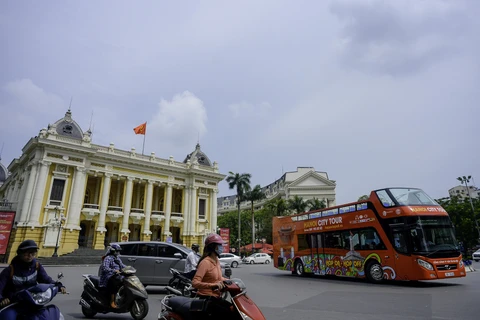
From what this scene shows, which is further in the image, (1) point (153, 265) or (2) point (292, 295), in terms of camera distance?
(1) point (153, 265)

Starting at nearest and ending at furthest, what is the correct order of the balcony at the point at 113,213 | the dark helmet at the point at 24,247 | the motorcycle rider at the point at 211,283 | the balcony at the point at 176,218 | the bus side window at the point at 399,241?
the motorcycle rider at the point at 211,283 < the dark helmet at the point at 24,247 < the bus side window at the point at 399,241 < the balcony at the point at 113,213 < the balcony at the point at 176,218

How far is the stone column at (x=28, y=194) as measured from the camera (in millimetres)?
29178

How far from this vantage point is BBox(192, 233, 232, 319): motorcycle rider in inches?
132

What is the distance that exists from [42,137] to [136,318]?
3125 centimetres

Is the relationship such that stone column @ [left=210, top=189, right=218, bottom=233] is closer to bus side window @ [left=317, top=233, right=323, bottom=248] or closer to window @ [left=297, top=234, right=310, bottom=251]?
window @ [left=297, top=234, right=310, bottom=251]

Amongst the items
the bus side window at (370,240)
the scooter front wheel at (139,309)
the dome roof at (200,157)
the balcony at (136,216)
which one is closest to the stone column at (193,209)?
the dome roof at (200,157)

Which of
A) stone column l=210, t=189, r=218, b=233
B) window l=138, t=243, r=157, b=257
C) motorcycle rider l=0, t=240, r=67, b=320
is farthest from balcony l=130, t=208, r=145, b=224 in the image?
motorcycle rider l=0, t=240, r=67, b=320

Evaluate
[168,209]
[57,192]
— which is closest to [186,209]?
[168,209]

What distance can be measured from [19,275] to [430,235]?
41.1ft

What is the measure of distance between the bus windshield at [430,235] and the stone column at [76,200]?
3136cm

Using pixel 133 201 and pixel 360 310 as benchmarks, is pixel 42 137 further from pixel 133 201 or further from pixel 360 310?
pixel 360 310

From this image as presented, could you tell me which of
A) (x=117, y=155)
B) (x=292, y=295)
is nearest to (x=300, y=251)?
(x=292, y=295)

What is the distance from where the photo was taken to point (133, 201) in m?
41.2

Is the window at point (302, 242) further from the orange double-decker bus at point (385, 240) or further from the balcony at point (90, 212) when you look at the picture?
the balcony at point (90, 212)
